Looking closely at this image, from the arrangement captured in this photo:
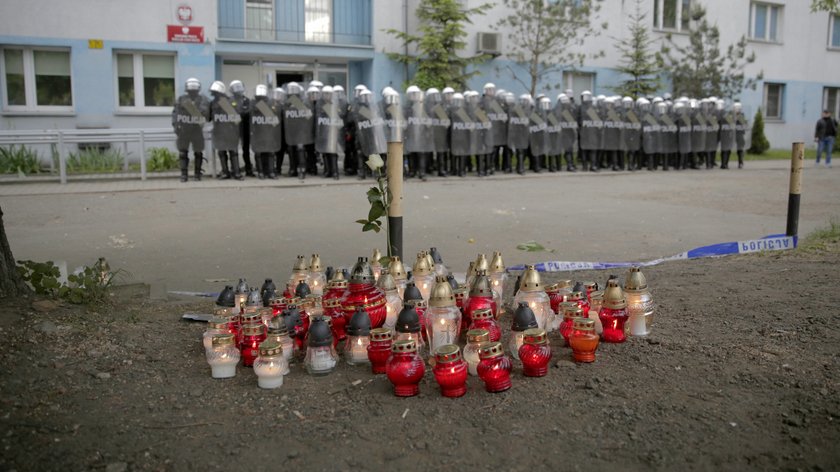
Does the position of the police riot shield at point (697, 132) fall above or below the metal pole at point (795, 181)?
above

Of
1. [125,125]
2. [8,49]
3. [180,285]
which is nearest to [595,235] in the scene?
[180,285]

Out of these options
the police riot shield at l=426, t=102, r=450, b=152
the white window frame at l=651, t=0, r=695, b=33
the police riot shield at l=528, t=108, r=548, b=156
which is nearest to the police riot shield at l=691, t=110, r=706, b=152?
the police riot shield at l=528, t=108, r=548, b=156

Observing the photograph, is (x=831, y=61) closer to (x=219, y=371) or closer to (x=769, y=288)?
(x=769, y=288)

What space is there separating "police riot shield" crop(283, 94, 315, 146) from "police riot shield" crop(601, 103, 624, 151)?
8.39 metres

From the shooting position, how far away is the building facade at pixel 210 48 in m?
19.7

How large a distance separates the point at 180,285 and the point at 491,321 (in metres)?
3.35

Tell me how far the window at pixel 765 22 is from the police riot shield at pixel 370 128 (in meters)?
21.8

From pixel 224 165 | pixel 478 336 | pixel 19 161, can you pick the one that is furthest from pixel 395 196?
pixel 19 161

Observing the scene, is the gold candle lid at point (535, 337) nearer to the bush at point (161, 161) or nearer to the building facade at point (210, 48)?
the bush at point (161, 161)

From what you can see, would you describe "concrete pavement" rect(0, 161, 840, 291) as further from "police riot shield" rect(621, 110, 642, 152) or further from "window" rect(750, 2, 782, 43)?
"window" rect(750, 2, 782, 43)

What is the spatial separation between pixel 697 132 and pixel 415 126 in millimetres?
9387

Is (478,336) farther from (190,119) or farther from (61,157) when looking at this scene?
(61,157)

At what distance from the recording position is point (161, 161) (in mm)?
18172

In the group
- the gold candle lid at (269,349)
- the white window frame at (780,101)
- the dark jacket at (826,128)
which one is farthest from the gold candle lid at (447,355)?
the white window frame at (780,101)
